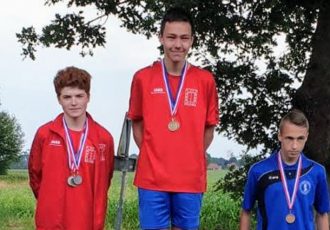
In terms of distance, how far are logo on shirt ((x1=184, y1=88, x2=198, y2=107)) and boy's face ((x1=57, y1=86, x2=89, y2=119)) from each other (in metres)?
0.72

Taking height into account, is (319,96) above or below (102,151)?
above

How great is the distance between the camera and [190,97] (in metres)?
5.64

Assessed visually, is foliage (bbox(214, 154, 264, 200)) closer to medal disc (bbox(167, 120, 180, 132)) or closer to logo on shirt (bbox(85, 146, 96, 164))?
medal disc (bbox(167, 120, 180, 132))

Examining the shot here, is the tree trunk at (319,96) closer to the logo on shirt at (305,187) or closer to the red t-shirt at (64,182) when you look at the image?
the logo on shirt at (305,187)

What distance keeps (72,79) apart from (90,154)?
555 millimetres

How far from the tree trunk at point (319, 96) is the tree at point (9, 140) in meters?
37.7

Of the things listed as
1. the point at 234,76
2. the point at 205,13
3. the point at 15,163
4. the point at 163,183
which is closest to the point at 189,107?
the point at 163,183

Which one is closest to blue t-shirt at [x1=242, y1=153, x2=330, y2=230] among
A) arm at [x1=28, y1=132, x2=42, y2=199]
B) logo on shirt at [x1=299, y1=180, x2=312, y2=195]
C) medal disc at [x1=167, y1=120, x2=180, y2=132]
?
logo on shirt at [x1=299, y1=180, x2=312, y2=195]

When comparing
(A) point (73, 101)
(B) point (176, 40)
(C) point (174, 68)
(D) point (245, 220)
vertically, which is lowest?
(D) point (245, 220)

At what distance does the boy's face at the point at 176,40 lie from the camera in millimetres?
5641

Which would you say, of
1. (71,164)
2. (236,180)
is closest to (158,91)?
(71,164)

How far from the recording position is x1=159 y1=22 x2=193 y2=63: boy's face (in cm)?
564

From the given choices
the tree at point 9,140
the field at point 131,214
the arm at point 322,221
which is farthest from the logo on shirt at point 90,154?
the tree at point 9,140

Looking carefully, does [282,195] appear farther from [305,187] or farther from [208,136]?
[208,136]
